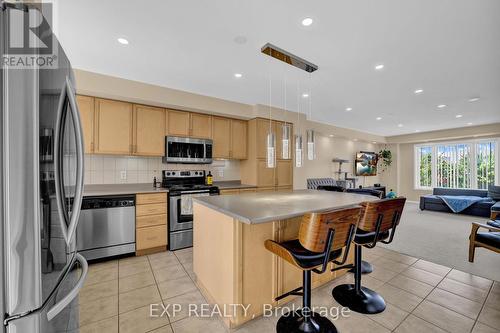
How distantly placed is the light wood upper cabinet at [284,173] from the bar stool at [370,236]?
2.61m

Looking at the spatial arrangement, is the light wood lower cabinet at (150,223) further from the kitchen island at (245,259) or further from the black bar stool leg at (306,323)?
the black bar stool leg at (306,323)

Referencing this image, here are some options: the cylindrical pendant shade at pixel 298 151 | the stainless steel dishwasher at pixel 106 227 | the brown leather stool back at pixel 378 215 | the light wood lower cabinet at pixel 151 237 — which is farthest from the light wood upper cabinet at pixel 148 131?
the brown leather stool back at pixel 378 215

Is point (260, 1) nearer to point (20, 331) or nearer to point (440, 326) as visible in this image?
point (20, 331)

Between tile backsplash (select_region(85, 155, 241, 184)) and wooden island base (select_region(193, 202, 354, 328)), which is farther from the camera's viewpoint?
tile backsplash (select_region(85, 155, 241, 184))

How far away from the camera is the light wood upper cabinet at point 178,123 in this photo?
3.63 meters

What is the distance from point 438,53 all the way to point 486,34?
0.39m

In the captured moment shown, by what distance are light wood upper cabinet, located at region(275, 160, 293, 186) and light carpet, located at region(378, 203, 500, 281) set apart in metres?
2.08

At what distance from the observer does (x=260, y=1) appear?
1.68 meters

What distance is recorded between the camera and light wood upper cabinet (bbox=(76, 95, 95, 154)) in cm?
299

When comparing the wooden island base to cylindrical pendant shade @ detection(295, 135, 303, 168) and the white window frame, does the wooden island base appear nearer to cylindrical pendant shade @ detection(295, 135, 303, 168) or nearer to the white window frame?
cylindrical pendant shade @ detection(295, 135, 303, 168)

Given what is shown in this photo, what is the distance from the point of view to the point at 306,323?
1.62m

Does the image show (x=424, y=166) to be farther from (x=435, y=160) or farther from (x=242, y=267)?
Result: (x=242, y=267)

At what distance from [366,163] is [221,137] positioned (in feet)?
21.5

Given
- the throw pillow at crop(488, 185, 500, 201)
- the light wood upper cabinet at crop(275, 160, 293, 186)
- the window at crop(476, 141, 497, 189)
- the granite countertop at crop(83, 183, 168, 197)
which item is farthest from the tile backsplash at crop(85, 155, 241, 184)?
the window at crop(476, 141, 497, 189)
